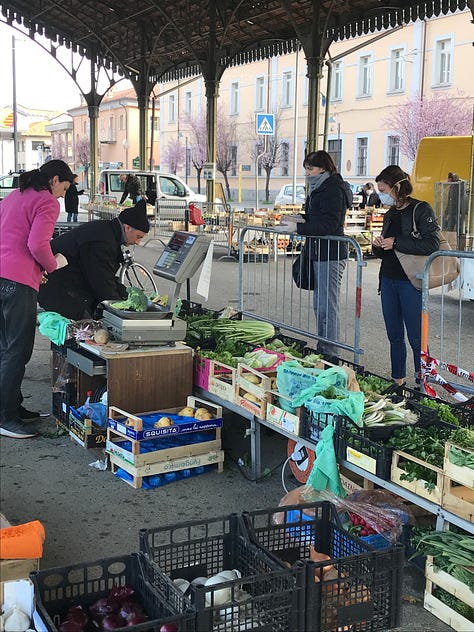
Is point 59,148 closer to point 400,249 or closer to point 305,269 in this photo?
point 305,269

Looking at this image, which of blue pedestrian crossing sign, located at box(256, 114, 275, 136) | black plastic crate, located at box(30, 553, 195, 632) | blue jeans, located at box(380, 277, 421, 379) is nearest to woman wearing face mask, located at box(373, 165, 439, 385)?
blue jeans, located at box(380, 277, 421, 379)

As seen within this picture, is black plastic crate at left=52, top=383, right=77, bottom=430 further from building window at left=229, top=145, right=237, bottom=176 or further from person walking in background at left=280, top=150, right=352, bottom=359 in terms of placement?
building window at left=229, top=145, right=237, bottom=176

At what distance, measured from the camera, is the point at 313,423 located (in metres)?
4.18

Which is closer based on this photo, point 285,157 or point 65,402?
point 65,402

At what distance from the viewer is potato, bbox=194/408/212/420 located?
A: 4973 millimetres

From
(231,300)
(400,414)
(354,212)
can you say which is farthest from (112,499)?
(354,212)

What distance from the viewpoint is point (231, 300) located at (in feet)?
37.4

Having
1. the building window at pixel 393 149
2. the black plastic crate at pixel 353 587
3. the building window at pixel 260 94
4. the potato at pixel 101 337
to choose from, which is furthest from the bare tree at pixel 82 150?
the black plastic crate at pixel 353 587

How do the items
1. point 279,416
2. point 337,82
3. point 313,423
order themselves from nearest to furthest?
1. point 313,423
2. point 279,416
3. point 337,82

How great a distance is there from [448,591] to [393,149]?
38.1 m

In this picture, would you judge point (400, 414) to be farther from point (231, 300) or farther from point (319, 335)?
point (231, 300)

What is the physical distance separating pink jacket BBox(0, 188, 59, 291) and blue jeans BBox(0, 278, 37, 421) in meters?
0.09

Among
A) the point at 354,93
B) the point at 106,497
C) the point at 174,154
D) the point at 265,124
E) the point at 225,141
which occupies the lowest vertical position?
the point at 106,497

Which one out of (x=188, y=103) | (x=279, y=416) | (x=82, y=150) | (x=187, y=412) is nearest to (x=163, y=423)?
(x=187, y=412)
